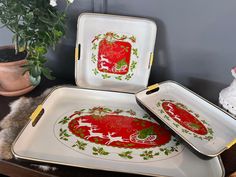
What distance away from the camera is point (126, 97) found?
90 centimetres

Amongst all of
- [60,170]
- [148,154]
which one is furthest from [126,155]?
[60,170]

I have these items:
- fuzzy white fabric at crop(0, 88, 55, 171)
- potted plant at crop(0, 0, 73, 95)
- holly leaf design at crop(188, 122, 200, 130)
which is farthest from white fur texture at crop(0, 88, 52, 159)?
holly leaf design at crop(188, 122, 200, 130)

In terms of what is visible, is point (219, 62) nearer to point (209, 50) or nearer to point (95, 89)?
point (209, 50)

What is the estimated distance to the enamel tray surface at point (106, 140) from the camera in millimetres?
676

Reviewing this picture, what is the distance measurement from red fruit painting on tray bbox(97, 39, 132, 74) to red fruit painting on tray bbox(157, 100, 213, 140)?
7.4 inches

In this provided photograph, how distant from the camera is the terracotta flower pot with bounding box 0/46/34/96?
85 cm

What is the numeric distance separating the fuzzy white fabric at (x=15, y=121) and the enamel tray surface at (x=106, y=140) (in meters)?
0.03

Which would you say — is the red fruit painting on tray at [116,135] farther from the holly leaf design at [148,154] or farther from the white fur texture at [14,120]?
the white fur texture at [14,120]

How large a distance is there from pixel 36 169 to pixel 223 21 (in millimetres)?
677

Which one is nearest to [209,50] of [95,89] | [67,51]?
[95,89]

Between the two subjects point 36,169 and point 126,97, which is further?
point 126,97

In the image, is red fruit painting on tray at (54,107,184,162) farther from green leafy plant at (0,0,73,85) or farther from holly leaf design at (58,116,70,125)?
green leafy plant at (0,0,73,85)

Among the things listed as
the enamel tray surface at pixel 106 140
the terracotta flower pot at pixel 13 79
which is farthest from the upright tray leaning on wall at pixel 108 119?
the terracotta flower pot at pixel 13 79

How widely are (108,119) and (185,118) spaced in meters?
0.23
